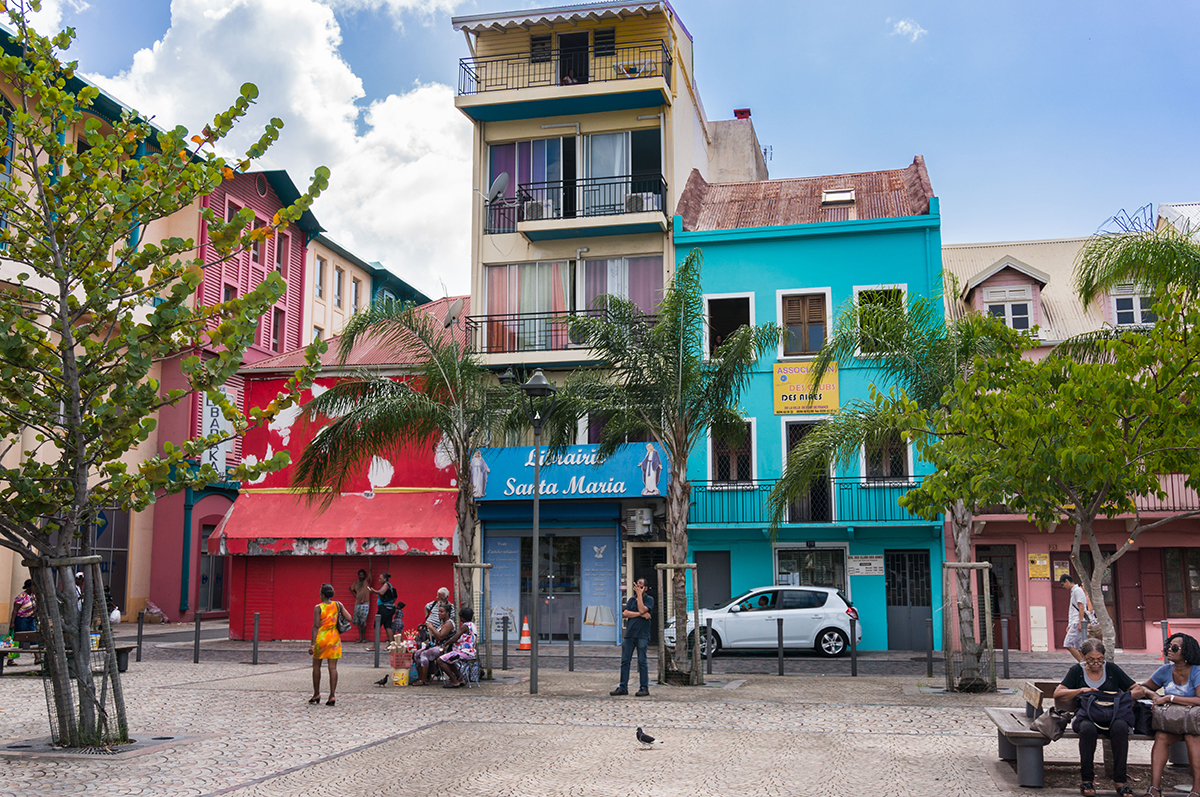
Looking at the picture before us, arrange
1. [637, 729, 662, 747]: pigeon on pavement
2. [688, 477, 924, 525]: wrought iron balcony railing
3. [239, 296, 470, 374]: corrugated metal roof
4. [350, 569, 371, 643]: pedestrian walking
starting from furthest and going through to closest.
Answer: [239, 296, 470, 374]: corrugated metal roof
[350, 569, 371, 643]: pedestrian walking
[688, 477, 924, 525]: wrought iron balcony railing
[637, 729, 662, 747]: pigeon on pavement

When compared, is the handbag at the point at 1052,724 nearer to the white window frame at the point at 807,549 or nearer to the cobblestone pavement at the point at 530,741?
the cobblestone pavement at the point at 530,741

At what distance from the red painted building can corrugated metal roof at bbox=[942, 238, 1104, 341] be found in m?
13.1

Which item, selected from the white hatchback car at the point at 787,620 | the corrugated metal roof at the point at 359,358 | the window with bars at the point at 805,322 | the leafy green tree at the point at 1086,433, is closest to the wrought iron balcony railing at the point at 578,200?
the corrugated metal roof at the point at 359,358

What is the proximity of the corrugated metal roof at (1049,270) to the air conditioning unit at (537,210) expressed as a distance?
390 inches

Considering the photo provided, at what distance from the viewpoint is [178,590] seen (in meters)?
32.9

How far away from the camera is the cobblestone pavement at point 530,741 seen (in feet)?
28.3

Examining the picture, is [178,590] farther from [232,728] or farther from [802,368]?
[232,728]

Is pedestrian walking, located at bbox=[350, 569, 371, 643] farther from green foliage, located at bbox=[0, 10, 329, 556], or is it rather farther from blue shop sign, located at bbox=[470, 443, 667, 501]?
green foliage, located at bbox=[0, 10, 329, 556]

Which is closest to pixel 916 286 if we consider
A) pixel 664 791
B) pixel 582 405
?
pixel 582 405

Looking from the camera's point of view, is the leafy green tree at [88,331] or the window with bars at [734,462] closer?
the leafy green tree at [88,331]

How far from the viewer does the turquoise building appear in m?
23.2

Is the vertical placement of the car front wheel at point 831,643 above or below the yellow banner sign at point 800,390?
below

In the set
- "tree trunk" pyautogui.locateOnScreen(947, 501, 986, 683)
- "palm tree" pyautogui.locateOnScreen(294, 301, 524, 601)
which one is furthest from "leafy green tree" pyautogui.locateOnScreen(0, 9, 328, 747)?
"tree trunk" pyautogui.locateOnScreen(947, 501, 986, 683)

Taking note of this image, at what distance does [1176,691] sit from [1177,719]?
407 millimetres
